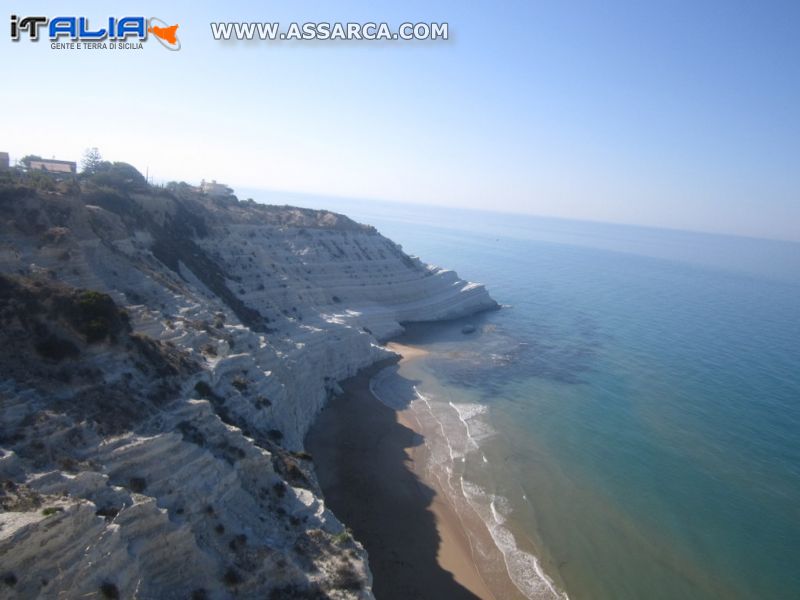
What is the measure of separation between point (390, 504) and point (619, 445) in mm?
18990

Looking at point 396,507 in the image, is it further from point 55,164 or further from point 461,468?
point 55,164

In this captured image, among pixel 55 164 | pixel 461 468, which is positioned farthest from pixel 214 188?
pixel 461 468

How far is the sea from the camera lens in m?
24.7

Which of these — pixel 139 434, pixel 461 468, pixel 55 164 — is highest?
pixel 55 164

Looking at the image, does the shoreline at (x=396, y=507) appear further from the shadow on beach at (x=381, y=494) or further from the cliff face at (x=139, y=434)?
the cliff face at (x=139, y=434)

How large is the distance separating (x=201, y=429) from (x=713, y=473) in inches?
1295

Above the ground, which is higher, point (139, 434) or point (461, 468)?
point (139, 434)

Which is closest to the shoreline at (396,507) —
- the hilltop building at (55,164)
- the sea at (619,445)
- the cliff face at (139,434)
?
the sea at (619,445)

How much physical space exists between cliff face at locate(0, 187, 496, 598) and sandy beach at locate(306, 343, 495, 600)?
102 inches

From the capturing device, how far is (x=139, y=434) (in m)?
17.4

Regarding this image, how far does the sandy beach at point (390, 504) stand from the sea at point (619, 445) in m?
1.48

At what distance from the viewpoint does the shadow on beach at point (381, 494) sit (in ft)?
73.2

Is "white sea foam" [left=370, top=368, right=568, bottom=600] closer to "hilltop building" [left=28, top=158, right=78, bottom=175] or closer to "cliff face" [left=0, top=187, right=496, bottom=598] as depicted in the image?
"cliff face" [left=0, top=187, right=496, bottom=598]

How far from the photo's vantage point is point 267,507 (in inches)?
755
